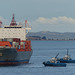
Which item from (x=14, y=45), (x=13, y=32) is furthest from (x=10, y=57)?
(x=13, y=32)

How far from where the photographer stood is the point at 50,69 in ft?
266

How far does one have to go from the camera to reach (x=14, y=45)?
88938 mm

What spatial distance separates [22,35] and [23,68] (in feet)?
56.5

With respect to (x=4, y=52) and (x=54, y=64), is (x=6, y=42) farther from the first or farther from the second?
(x=54, y=64)

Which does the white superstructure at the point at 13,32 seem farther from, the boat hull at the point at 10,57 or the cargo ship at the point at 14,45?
the boat hull at the point at 10,57

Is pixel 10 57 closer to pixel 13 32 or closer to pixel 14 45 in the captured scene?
pixel 14 45

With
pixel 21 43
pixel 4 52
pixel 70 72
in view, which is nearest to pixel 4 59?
pixel 4 52

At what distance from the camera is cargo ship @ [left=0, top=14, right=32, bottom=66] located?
8525 cm

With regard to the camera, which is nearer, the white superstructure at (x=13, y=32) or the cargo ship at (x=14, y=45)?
the cargo ship at (x=14, y=45)

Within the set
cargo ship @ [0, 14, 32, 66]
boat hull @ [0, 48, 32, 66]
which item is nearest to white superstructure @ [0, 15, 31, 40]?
cargo ship @ [0, 14, 32, 66]

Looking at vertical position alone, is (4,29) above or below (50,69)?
above

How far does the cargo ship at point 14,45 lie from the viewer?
3356 inches

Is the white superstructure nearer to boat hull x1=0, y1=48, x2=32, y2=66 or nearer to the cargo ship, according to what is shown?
the cargo ship

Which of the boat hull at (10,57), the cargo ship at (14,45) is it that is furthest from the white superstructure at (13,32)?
the boat hull at (10,57)
